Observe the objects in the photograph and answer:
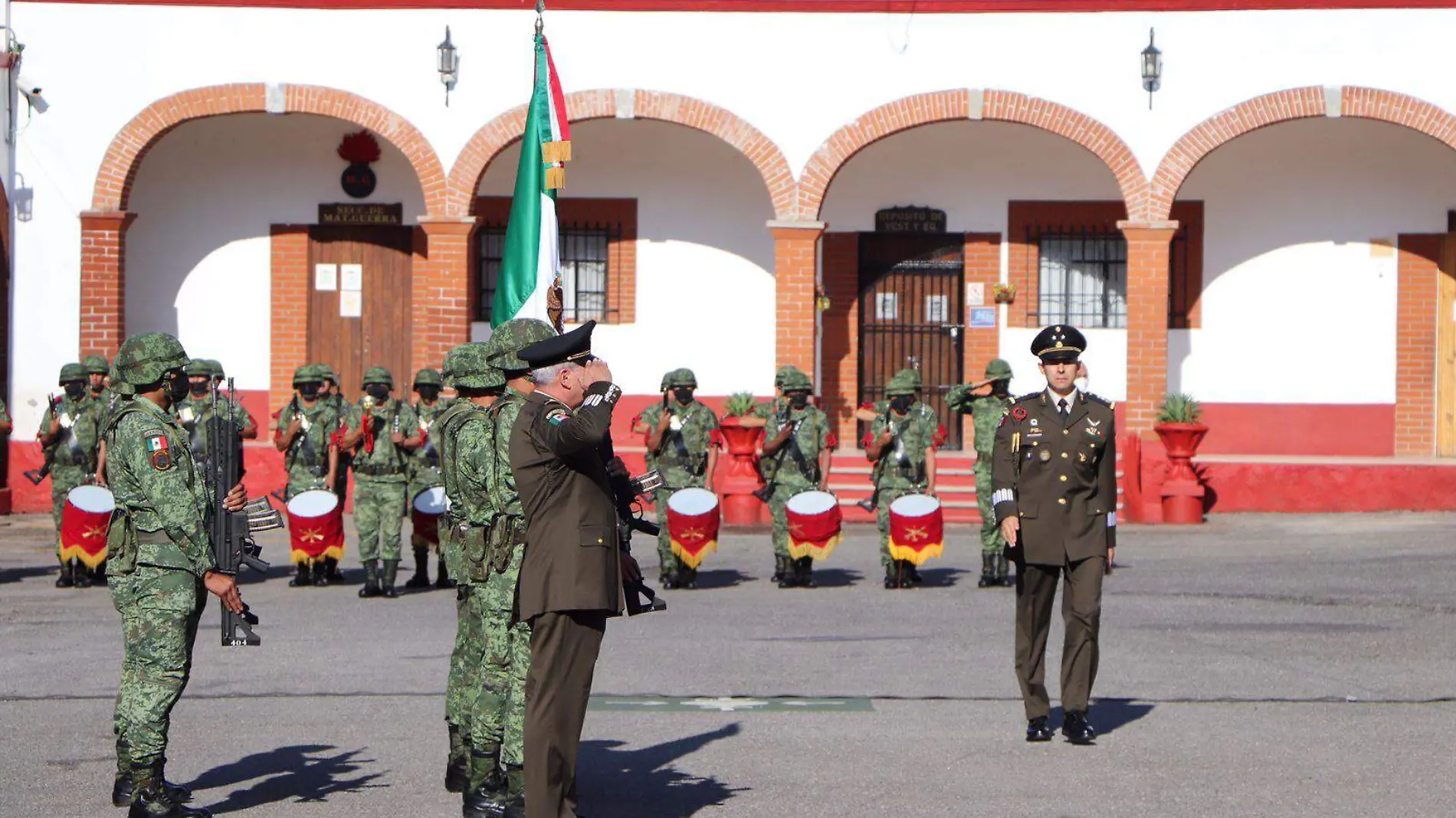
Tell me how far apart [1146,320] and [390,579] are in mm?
10043

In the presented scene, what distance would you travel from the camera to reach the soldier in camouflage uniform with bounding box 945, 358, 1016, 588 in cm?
1580

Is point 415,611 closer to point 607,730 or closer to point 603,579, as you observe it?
point 607,730

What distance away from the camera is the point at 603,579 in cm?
716

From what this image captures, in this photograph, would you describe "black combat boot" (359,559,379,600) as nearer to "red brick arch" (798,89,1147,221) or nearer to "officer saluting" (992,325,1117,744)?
"officer saluting" (992,325,1117,744)

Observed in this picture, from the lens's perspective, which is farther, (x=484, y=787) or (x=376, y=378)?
(x=376, y=378)

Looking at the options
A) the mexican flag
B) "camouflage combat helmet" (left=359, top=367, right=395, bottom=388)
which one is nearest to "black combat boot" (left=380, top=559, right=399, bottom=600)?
"camouflage combat helmet" (left=359, top=367, right=395, bottom=388)

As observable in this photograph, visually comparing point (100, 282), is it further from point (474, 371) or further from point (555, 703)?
point (555, 703)

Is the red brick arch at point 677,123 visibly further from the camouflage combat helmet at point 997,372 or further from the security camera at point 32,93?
the camouflage combat helmet at point 997,372

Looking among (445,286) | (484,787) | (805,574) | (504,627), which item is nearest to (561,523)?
(504,627)

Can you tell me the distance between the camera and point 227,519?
810 cm

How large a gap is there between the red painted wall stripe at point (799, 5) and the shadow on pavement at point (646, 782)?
1365cm

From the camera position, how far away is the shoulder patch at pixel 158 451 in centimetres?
791

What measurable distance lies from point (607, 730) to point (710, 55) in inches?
532

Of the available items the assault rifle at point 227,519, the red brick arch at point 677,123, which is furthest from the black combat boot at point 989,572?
the assault rifle at point 227,519
